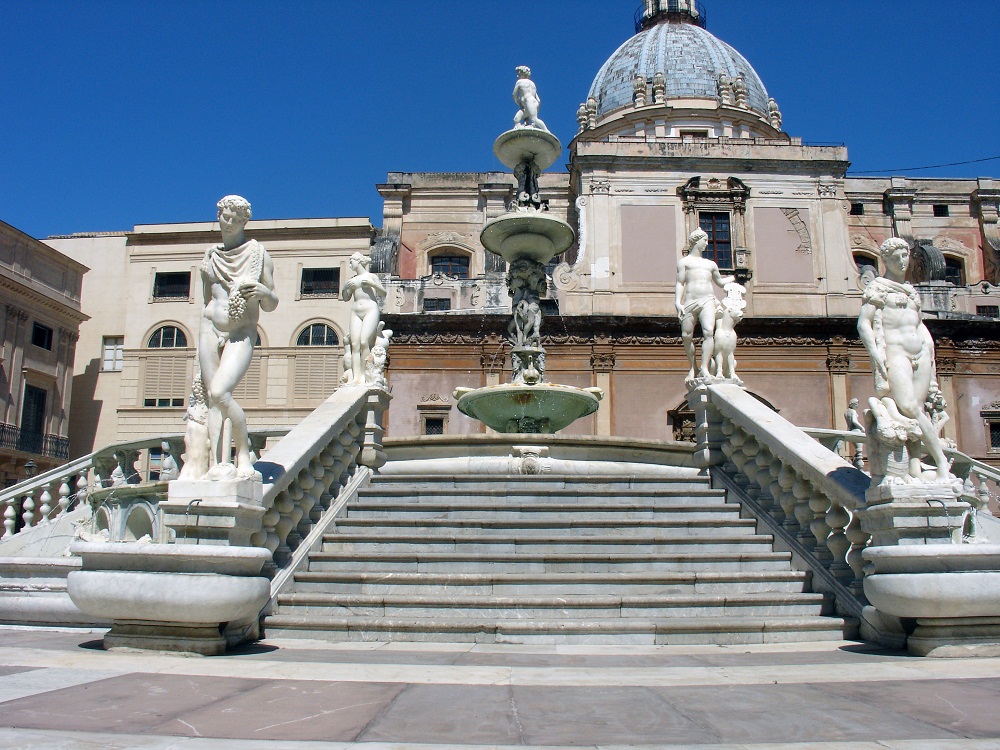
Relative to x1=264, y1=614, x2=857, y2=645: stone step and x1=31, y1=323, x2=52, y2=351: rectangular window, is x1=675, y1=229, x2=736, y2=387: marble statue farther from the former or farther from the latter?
x1=31, y1=323, x2=52, y2=351: rectangular window

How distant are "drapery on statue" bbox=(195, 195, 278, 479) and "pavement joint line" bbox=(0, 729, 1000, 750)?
306cm

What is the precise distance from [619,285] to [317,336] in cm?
1284

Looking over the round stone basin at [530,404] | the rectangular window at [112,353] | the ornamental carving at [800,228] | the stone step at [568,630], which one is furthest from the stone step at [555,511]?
the rectangular window at [112,353]

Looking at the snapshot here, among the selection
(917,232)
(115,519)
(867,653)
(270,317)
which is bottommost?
(867,653)

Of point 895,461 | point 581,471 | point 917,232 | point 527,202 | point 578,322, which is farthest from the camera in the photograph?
point 917,232

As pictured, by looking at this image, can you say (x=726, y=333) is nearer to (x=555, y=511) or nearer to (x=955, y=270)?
(x=555, y=511)

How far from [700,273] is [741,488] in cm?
312

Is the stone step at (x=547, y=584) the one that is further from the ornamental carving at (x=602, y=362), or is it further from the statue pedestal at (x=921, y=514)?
the ornamental carving at (x=602, y=362)

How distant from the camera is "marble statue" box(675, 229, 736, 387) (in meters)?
10.4

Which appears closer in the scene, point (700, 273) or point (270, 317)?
point (700, 273)

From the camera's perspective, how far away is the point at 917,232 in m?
38.6

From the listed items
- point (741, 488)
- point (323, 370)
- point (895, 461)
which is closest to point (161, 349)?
point (323, 370)

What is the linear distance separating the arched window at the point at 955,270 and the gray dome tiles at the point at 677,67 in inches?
462

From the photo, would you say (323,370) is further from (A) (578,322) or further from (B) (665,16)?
(B) (665,16)
